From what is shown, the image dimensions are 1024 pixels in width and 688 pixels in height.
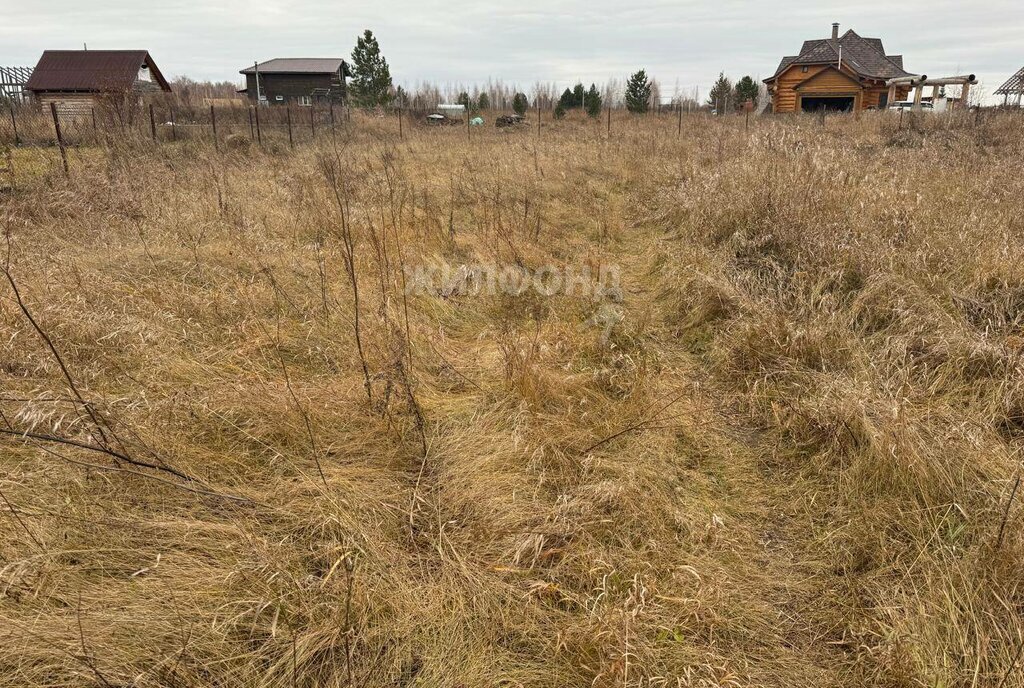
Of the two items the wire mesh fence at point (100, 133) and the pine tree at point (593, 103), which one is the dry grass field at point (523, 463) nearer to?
the wire mesh fence at point (100, 133)

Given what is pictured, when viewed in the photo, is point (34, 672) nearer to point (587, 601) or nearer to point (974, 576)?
point (587, 601)

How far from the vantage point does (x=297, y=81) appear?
4116 cm

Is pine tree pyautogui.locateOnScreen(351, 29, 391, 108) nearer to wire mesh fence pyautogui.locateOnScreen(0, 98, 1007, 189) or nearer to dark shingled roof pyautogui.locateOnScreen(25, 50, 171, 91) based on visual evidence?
dark shingled roof pyautogui.locateOnScreen(25, 50, 171, 91)

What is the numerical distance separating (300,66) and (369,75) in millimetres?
6693

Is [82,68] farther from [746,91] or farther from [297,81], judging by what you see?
[746,91]

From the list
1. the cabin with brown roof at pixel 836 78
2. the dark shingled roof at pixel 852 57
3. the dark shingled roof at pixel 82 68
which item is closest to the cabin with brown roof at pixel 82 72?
the dark shingled roof at pixel 82 68

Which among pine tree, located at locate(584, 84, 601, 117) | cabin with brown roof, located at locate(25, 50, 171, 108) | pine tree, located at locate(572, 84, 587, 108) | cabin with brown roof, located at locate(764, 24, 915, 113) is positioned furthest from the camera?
pine tree, located at locate(572, 84, 587, 108)

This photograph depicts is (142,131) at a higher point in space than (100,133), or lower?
higher

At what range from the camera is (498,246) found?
5.48m

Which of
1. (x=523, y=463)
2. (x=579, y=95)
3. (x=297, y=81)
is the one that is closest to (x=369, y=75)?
(x=297, y=81)

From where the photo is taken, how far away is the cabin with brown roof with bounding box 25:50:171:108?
25.2 metres

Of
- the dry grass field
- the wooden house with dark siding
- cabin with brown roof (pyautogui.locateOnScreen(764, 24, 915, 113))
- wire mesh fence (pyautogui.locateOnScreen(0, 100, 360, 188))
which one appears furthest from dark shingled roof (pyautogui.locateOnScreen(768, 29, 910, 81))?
the wooden house with dark siding

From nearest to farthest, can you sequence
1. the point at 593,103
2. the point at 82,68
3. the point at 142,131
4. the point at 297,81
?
the point at 142,131, the point at 82,68, the point at 593,103, the point at 297,81

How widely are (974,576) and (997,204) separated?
15.6 feet
